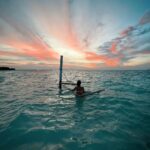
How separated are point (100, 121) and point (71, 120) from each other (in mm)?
1857

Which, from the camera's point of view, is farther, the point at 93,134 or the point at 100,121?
the point at 100,121

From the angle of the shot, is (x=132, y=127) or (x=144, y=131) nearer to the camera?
(x=144, y=131)

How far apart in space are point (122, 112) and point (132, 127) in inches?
93.6

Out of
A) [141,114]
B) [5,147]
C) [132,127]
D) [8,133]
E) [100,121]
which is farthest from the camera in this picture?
[141,114]

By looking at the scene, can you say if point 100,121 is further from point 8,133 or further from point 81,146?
point 8,133

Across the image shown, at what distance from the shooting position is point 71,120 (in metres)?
6.90

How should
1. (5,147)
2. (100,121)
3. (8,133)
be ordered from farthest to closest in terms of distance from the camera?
(100,121), (8,133), (5,147)

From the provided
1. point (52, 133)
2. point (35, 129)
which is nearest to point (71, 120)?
point (52, 133)

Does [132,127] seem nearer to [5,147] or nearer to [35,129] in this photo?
[35,129]

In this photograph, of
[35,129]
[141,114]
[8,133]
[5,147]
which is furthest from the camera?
[141,114]

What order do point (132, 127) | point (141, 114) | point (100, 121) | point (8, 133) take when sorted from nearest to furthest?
point (8, 133)
point (132, 127)
point (100, 121)
point (141, 114)

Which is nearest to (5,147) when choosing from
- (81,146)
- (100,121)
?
(81,146)

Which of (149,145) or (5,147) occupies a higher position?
(149,145)

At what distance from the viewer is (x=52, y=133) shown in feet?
18.0
